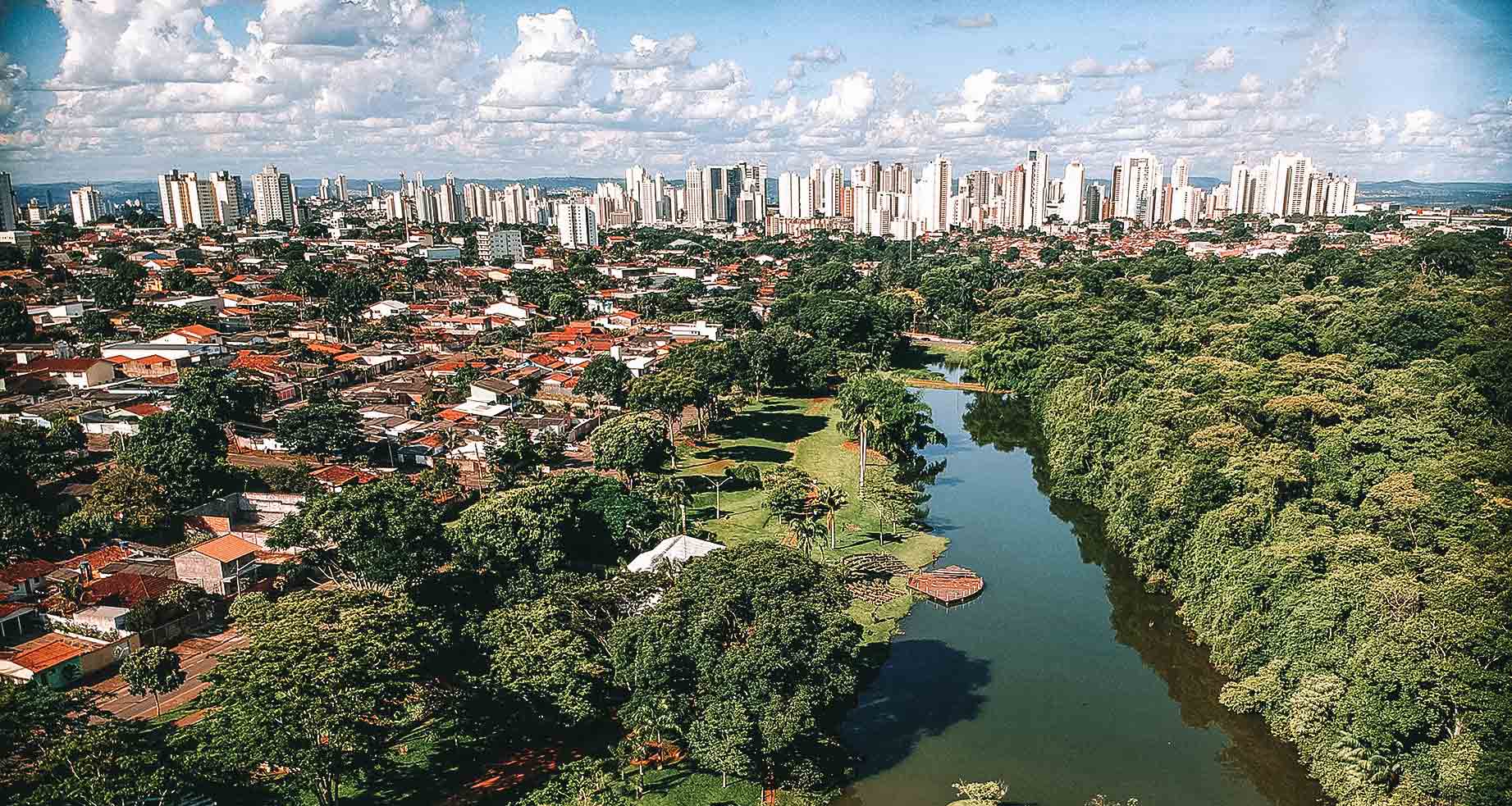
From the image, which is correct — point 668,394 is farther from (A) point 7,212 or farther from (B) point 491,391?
(A) point 7,212

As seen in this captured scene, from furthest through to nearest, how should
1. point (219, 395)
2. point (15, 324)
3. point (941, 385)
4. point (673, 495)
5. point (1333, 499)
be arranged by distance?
point (941, 385), point (15, 324), point (219, 395), point (673, 495), point (1333, 499)

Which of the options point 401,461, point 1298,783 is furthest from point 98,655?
point 1298,783

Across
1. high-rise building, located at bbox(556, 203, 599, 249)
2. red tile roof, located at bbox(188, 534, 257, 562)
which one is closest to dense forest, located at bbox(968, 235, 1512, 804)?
red tile roof, located at bbox(188, 534, 257, 562)

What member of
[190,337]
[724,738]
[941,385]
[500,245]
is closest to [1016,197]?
[500,245]

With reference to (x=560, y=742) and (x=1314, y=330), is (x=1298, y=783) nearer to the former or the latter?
(x=560, y=742)

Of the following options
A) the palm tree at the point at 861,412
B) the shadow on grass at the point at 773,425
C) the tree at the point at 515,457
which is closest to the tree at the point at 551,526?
the tree at the point at 515,457

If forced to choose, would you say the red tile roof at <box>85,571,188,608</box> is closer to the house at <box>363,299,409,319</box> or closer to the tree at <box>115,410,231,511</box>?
the tree at <box>115,410,231,511</box>
